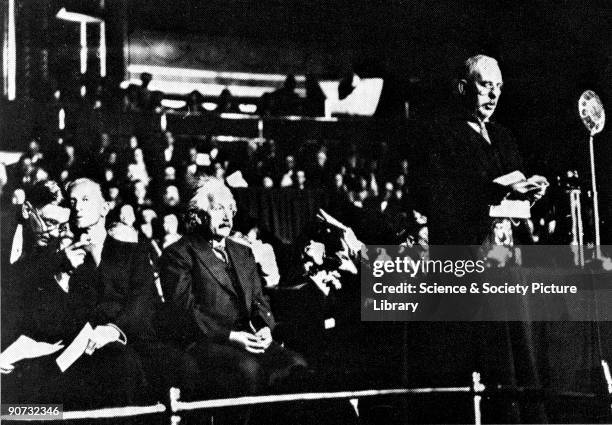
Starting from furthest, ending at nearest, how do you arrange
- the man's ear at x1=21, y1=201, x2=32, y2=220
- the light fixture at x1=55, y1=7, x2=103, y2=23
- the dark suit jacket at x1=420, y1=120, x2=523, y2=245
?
the light fixture at x1=55, y1=7, x2=103, y2=23, the dark suit jacket at x1=420, y1=120, x2=523, y2=245, the man's ear at x1=21, y1=201, x2=32, y2=220

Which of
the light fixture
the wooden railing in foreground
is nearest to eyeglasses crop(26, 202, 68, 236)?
the wooden railing in foreground

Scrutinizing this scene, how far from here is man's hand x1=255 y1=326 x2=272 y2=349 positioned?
3.12m

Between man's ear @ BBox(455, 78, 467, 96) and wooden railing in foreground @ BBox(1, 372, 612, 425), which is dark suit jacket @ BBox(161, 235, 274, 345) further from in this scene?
man's ear @ BBox(455, 78, 467, 96)

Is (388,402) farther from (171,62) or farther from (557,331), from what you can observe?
(171,62)

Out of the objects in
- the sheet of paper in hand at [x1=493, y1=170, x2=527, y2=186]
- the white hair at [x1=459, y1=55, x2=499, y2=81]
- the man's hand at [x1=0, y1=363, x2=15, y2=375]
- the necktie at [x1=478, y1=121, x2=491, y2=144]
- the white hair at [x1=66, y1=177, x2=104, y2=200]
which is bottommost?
the man's hand at [x1=0, y1=363, x2=15, y2=375]

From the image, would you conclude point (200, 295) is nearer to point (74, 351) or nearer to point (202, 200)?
point (202, 200)

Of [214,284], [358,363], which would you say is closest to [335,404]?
[358,363]

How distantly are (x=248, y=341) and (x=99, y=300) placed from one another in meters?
0.70

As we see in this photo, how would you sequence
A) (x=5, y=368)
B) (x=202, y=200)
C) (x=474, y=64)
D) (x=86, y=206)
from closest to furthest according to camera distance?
1. (x=5, y=368)
2. (x=86, y=206)
3. (x=202, y=200)
4. (x=474, y=64)

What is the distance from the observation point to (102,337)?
9.77 ft

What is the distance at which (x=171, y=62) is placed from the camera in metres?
3.88

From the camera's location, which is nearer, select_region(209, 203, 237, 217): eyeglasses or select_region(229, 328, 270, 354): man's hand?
select_region(229, 328, 270, 354): man's hand

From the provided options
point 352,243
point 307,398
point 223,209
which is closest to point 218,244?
point 223,209

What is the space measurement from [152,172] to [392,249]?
4.40ft
